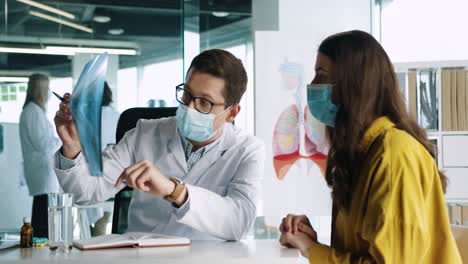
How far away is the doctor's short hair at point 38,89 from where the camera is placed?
442 centimetres

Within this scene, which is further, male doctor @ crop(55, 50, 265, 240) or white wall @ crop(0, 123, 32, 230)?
white wall @ crop(0, 123, 32, 230)

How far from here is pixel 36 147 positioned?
443 cm

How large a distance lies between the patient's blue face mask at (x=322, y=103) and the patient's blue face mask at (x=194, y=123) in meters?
0.44

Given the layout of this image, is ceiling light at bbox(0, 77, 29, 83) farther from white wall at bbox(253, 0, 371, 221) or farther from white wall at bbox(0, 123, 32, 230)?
white wall at bbox(253, 0, 371, 221)

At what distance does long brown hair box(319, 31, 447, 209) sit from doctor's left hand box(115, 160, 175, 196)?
434 millimetres

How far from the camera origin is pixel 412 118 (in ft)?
5.58

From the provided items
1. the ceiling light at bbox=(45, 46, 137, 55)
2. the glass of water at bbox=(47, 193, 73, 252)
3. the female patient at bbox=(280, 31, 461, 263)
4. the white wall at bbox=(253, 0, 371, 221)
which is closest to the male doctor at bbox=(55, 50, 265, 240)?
the glass of water at bbox=(47, 193, 73, 252)

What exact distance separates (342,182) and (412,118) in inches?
9.2

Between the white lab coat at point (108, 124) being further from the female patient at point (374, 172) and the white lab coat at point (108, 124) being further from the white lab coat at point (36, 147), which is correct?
the female patient at point (374, 172)

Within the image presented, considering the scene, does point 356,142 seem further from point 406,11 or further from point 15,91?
point 406,11

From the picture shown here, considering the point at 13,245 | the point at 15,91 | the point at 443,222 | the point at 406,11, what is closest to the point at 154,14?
the point at 15,91

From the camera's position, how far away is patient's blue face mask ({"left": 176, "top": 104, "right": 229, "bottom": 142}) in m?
2.22

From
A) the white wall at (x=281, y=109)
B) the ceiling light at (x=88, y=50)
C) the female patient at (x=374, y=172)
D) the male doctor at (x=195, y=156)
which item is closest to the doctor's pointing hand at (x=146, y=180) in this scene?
the male doctor at (x=195, y=156)

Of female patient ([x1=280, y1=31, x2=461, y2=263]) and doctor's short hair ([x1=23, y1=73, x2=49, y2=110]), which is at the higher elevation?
doctor's short hair ([x1=23, y1=73, x2=49, y2=110])
